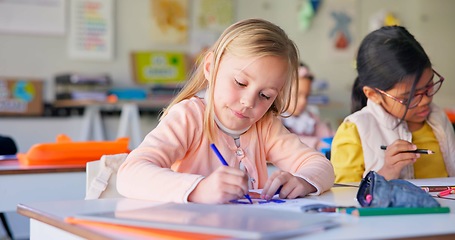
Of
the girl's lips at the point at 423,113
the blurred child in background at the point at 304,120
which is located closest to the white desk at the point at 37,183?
the girl's lips at the point at 423,113

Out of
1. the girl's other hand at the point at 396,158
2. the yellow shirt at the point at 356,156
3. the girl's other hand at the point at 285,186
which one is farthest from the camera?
the yellow shirt at the point at 356,156

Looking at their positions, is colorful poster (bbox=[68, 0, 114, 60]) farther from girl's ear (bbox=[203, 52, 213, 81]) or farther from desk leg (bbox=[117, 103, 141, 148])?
girl's ear (bbox=[203, 52, 213, 81])

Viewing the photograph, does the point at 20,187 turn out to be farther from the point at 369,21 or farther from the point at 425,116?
the point at 369,21

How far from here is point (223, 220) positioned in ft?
3.17

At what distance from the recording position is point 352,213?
3.69 ft

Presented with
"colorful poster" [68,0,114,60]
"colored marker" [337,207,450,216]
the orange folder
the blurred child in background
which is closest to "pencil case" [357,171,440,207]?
"colored marker" [337,207,450,216]

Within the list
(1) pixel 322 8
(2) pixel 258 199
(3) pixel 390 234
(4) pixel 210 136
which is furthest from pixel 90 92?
(3) pixel 390 234

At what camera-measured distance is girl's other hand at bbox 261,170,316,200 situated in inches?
53.9

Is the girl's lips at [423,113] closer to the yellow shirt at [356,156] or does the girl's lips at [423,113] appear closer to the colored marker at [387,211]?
the yellow shirt at [356,156]

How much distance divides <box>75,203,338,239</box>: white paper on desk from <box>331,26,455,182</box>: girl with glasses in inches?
42.1

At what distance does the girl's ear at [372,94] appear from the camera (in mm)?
2262

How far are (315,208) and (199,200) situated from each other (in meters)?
0.20

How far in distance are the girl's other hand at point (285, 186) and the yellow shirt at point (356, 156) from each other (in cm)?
74

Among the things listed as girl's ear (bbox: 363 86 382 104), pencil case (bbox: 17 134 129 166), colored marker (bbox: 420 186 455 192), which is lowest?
pencil case (bbox: 17 134 129 166)
